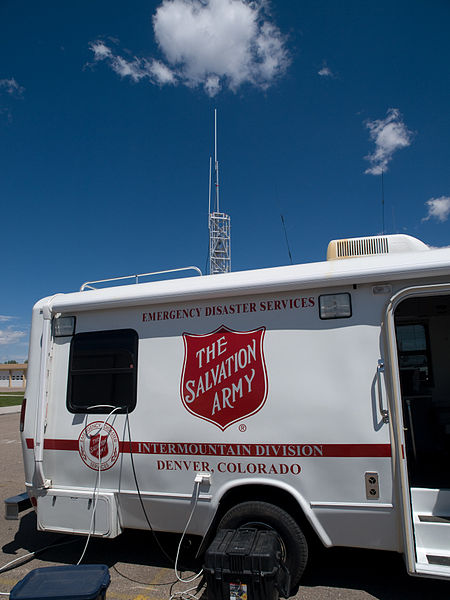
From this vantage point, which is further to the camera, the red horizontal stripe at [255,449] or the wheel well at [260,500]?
the wheel well at [260,500]

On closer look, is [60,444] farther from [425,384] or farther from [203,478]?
[425,384]

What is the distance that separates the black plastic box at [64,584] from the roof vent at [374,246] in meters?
3.18

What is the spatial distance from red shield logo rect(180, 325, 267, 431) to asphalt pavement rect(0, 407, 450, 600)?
145cm

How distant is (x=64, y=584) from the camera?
2812 mm

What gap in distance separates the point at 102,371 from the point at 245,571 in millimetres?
2140

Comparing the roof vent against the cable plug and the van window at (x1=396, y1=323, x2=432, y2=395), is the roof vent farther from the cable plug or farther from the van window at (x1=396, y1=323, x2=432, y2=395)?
the cable plug

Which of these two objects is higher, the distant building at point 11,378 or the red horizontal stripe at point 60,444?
the distant building at point 11,378

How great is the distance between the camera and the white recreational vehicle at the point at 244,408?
3.23 m

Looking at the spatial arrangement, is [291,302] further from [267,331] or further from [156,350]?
[156,350]

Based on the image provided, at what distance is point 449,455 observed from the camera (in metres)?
4.96

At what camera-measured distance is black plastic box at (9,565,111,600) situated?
8.77 ft

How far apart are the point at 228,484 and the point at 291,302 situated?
1623 mm

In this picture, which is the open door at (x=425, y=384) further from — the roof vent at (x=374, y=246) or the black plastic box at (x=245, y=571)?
the black plastic box at (x=245, y=571)

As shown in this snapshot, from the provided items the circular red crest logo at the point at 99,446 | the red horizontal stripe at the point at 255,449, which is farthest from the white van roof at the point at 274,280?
the red horizontal stripe at the point at 255,449
